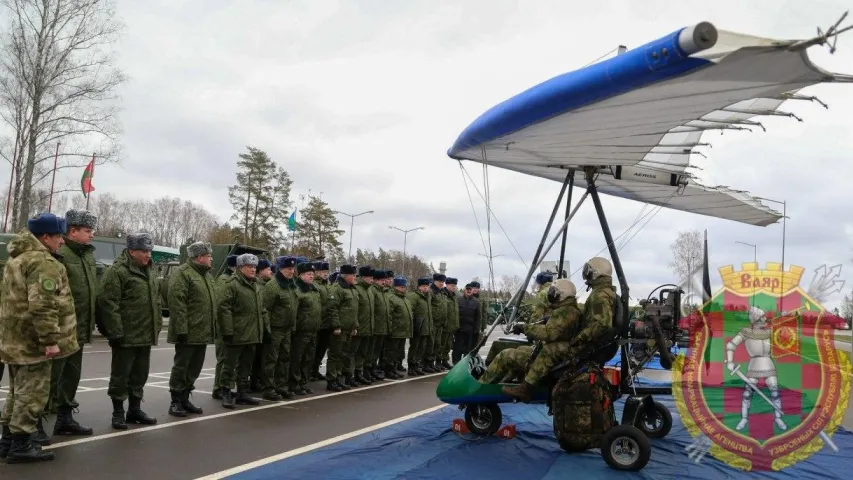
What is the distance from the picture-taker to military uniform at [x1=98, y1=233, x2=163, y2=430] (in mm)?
6508

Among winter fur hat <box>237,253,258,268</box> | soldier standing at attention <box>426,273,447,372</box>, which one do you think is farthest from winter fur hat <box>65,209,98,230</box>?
soldier standing at attention <box>426,273,447,372</box>

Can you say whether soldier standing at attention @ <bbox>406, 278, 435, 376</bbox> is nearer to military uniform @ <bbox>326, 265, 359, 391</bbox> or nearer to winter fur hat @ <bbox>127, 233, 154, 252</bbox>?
military uniform @ <bbox>326, 265, 359, 391</bbox>

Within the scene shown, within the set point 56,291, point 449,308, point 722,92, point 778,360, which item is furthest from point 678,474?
point 778,360

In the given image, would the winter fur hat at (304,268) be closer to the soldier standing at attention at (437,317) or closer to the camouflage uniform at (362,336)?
the camouflage uniform at (362,336)

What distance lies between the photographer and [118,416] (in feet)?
21.6

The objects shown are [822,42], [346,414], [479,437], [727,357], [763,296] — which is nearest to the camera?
[822,42]

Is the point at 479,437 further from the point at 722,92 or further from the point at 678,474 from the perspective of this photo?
the point at 722,92

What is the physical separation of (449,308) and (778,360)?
7.18 m

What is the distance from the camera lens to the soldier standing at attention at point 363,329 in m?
10.5

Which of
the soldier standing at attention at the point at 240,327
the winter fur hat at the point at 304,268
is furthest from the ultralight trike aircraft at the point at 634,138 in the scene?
the winter fur hat at the point at 304,268

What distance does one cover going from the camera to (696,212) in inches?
369

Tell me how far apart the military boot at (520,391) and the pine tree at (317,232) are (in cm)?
5012

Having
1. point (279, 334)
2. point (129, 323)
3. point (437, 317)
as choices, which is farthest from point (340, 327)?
point (129, 323)

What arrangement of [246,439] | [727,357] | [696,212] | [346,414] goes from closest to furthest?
1. [246,439]
2. [346,414]
3. [696,212]
4. [727,357]
